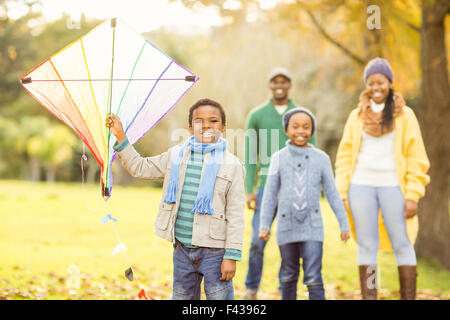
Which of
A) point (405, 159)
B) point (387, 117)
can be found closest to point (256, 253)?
point (405, 159)

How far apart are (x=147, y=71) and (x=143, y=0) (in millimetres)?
2495

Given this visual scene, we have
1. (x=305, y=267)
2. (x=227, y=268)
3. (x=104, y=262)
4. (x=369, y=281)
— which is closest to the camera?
(x=227, y=268)

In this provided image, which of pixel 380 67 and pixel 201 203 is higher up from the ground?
pixel 380 67

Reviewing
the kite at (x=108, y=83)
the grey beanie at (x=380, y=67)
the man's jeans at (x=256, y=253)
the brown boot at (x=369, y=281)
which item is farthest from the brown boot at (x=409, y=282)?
the kite at (x=108, y=83)

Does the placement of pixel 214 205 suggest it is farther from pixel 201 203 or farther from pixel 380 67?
pixel 380 67

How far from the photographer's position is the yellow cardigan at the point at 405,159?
3.86 metres

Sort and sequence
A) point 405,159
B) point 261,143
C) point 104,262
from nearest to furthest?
point 405,159, point 261,143, point 104,262

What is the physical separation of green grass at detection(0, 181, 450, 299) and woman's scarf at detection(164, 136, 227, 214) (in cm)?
42

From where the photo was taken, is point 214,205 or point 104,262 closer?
point 214,205

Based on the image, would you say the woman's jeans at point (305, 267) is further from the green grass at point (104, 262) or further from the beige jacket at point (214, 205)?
the green grass at point (104, 262)

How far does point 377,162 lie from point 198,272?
164 cm

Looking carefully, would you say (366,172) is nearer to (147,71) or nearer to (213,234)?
(213,234)

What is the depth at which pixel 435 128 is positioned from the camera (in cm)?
618

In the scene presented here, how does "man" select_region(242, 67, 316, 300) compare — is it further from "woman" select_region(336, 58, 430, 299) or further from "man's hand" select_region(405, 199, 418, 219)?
"man's hand" select_region(405, 199, 418, 219)
